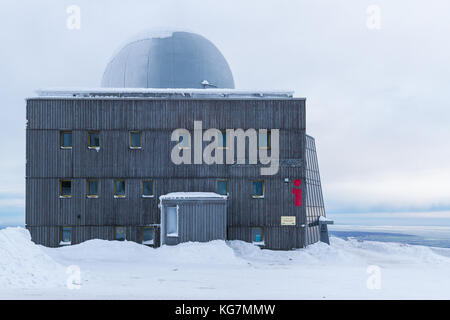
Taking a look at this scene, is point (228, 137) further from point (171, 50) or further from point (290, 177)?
point (171, 50)

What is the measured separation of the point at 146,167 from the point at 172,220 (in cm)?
420

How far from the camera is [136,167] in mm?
26172

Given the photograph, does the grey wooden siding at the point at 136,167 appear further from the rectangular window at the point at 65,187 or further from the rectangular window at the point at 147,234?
the rectangular window at the point at 147,234

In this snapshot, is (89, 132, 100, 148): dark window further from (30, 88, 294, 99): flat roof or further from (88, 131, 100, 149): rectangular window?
(30, 88, 294, 99): flat roof

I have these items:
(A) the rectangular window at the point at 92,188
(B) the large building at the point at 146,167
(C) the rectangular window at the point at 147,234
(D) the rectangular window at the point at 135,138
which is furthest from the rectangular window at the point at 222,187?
(A) the rectangular window at the point at 92,188

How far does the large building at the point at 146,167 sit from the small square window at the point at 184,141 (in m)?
0.06

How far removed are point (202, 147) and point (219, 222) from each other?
5.13 metres

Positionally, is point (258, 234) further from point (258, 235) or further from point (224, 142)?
point (224, 142)

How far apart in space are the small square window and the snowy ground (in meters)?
6.63

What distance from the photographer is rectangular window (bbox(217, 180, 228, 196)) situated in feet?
86.5

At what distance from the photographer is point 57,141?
26.1 m

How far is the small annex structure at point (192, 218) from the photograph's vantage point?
77.1 feet

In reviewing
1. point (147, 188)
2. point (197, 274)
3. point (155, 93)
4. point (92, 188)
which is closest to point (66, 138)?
point (92, 188)
